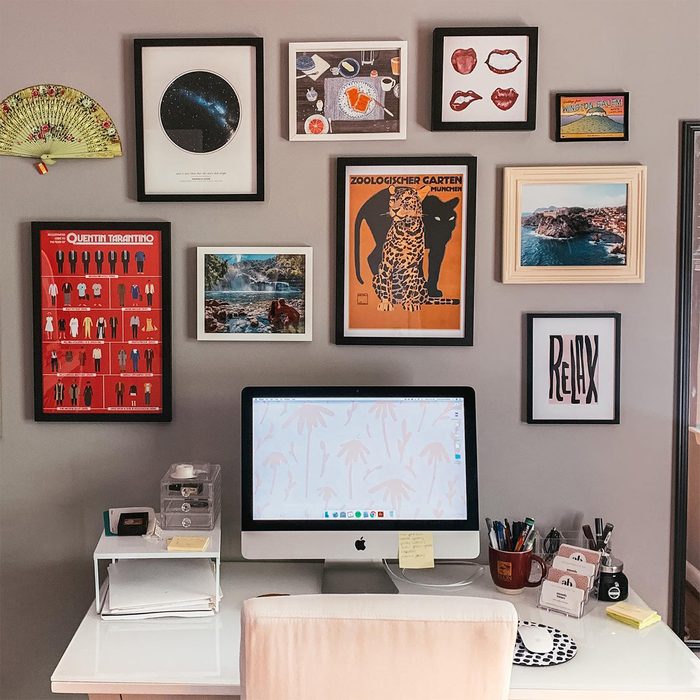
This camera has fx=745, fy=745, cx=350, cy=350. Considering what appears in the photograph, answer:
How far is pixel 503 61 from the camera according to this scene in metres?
1.87

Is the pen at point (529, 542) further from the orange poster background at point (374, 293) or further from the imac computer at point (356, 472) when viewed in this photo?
the orange poster background at point (374, 293)

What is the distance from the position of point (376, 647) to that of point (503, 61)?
4.76ft

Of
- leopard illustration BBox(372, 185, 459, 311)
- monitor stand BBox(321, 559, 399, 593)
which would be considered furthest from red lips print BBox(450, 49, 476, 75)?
monitor stand BBox(321, 559, 399, 593)

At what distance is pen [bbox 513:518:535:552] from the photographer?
177 centimetres

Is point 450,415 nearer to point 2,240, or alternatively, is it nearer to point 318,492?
point 318,492

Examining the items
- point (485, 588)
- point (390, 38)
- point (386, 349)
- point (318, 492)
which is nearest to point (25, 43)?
point (390, 38)

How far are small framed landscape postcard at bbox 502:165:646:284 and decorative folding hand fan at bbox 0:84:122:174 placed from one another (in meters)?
1.04

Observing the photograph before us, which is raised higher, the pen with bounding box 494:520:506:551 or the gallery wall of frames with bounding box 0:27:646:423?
the gallery wall of frames with bounding box 0:27:646:423

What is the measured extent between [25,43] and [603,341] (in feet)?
5.46

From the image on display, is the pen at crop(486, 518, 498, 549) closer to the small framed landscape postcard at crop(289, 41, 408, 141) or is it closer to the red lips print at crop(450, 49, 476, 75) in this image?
the small framed landscape postcard at crop(289, 41, 408, 141)

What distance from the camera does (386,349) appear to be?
1949 millimetres

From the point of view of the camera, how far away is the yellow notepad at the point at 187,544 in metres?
1.67

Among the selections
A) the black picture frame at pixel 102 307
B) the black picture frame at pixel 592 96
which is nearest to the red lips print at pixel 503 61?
the black picture frame at pixel 592 96

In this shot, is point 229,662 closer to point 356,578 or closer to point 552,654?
point 356,578
